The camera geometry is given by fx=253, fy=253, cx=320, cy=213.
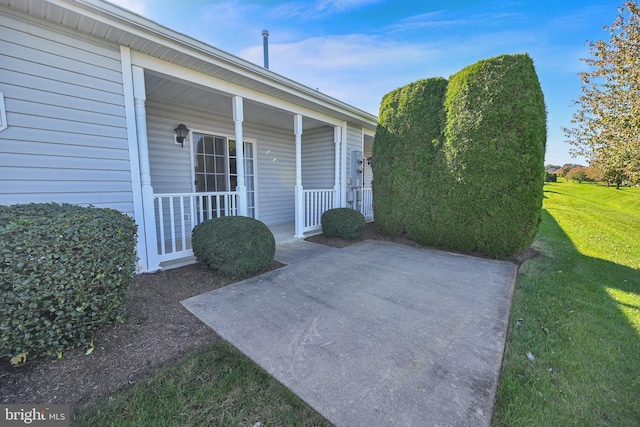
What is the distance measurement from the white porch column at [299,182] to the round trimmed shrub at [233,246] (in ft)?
6.18

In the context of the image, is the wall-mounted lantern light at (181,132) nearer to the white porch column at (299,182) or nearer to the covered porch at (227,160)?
the covered porch at (227,160)

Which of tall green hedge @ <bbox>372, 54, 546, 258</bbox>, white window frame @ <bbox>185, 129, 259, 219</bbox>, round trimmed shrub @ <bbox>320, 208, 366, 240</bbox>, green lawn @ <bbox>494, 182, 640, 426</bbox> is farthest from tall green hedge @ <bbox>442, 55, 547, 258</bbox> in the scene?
white window frame @ <bbox>185, 129, 259, 219</bbox>

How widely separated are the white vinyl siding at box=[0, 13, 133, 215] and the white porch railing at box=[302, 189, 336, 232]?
3.39 metres

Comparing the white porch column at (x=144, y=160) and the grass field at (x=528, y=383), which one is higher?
the white porch column at (x=144, y=160)

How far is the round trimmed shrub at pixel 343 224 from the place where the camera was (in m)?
5.54

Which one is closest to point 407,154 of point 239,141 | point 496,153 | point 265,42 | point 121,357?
point 496,153

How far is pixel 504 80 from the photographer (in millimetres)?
4016

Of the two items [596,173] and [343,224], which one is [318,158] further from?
[596,173]

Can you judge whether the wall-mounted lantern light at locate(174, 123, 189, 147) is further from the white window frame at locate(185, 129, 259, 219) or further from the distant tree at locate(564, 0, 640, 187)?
the distant tree at locate(564, 0, 640, 187)

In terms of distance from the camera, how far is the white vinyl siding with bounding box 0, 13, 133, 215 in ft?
8.34

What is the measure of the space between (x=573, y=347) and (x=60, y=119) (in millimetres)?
5379

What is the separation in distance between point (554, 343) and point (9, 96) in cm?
551

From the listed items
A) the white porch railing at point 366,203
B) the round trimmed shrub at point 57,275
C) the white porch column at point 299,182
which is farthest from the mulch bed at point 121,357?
the white porch railing at point 366,203

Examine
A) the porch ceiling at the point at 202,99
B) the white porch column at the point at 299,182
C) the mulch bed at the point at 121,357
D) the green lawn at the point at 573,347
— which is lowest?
the green lawn at the point at 573,347
